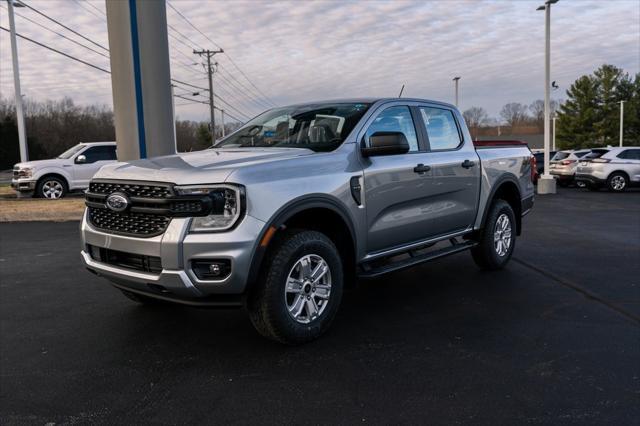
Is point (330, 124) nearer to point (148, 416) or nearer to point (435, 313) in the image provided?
point (435, 313)

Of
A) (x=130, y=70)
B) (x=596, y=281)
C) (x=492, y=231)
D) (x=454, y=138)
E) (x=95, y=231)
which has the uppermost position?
(x=130, y=70)

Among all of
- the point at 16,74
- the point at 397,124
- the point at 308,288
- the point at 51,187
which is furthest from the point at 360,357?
the point at 16,74

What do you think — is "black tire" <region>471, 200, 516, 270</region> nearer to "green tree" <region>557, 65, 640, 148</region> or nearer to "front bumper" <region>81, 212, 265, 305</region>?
"front bumper" <region>81, 212, 265, 305</region>

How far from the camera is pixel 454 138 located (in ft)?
19.4

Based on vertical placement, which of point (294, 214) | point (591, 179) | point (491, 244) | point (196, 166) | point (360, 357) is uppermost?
point (196, 166)

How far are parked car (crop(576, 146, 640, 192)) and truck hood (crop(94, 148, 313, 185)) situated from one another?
18.0m

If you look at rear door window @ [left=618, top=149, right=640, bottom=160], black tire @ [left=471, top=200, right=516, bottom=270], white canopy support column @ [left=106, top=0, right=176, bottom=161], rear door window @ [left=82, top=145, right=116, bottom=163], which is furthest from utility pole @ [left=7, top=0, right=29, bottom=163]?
rear door window @ [left=618, top=149, right=640, bottom=160]

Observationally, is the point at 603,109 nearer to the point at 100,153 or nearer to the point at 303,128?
the point at 100,153

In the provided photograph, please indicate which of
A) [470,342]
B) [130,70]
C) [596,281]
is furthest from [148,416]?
[130,70]

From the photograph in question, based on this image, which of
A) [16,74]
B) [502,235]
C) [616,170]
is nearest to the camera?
[502,235]

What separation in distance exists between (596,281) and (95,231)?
199 inches

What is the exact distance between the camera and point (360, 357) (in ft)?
12.6

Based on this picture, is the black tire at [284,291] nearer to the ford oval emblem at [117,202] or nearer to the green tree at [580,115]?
the ford oval emblem at [117,202]

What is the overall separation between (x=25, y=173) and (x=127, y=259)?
14.9 metres
